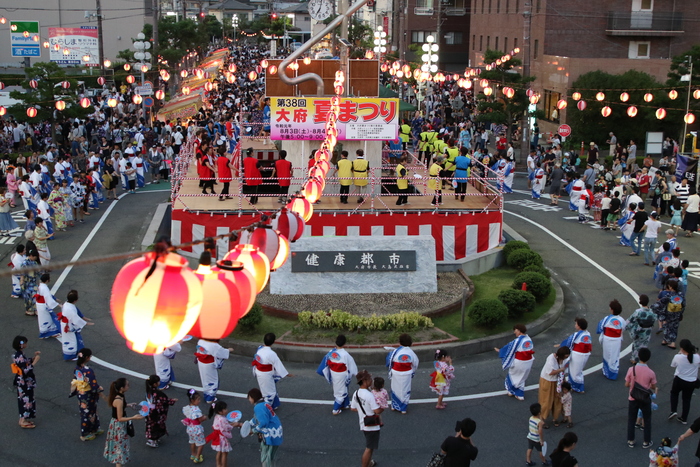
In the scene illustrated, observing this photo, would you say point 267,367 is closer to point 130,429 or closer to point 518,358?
point 130,429

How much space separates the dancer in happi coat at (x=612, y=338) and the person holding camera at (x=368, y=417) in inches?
182

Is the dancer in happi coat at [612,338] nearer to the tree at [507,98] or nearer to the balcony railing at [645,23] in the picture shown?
the tree at [507,98]

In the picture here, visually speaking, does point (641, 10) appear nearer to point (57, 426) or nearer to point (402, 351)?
point (402, 351)

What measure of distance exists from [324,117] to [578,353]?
10197 millimetres

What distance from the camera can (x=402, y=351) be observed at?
37.0ft

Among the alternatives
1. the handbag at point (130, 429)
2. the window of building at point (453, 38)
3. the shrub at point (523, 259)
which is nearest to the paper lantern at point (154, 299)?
the handbag at point (130, 429)

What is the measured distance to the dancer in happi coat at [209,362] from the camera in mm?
11414

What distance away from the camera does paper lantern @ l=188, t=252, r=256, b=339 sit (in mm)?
6734

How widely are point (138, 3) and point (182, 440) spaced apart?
58760mm

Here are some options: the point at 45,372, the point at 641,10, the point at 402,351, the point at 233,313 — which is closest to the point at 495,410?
the point at 402,351

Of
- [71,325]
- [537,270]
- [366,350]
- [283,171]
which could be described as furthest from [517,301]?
[71,325]

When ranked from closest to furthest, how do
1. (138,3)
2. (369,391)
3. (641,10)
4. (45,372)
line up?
(369,391), (45,372), (641,10), (138,3)

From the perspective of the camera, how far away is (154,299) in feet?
18.9

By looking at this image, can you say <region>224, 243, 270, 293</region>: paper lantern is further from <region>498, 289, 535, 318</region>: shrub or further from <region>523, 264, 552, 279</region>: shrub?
<region>523, 264, 552, 279</region>: shrub
